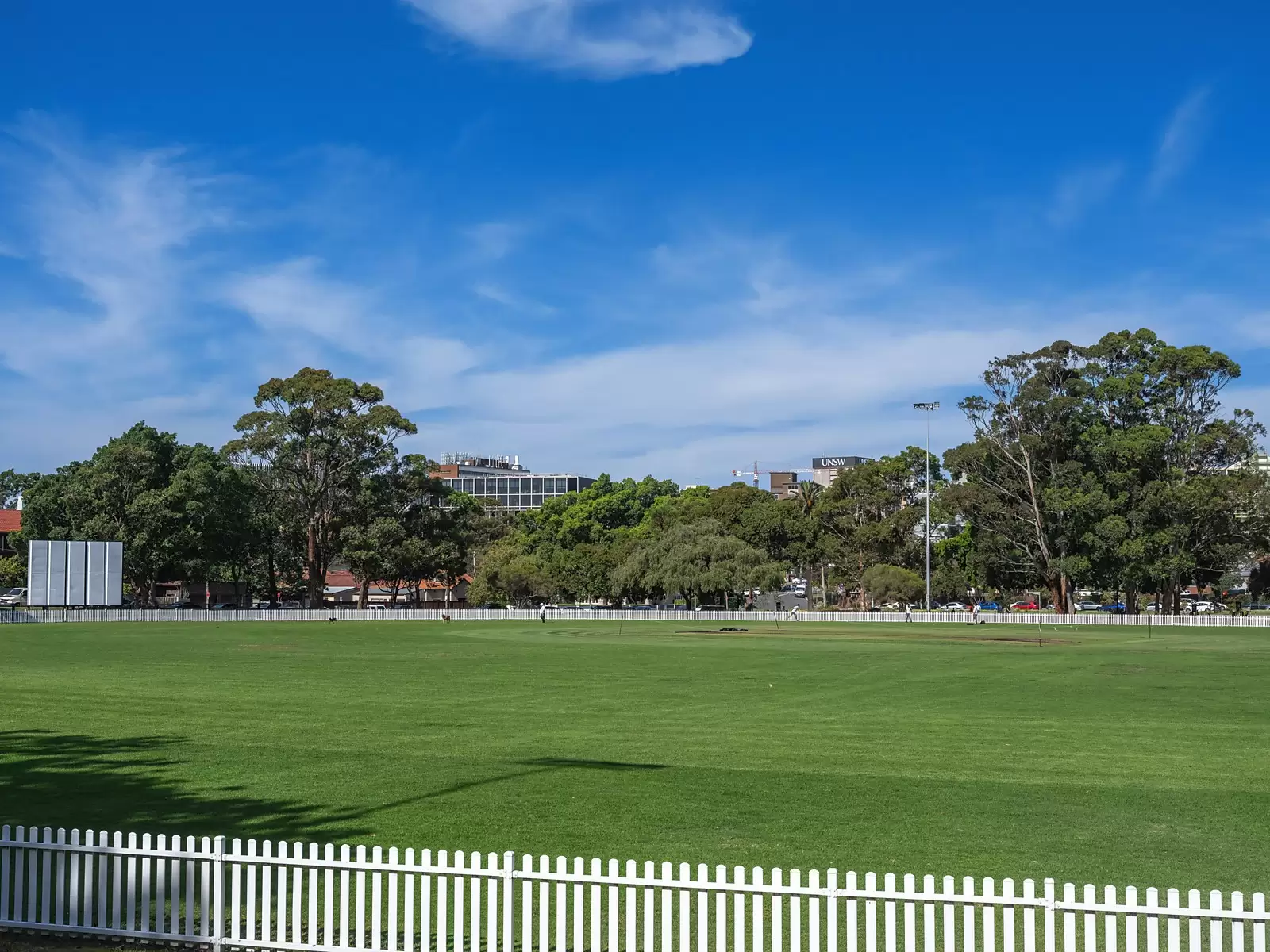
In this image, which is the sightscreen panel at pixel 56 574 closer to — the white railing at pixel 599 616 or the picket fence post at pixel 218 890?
the white railing at pixel 599 616

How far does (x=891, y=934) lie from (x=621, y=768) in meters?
9.96

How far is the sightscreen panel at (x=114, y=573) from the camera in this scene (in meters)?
85.9

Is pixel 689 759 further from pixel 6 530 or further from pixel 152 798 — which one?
pixel 6 530

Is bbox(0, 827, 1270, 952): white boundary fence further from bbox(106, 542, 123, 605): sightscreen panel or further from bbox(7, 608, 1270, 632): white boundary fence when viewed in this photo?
bbox(106, 542, 123, 605): sightscreen panel

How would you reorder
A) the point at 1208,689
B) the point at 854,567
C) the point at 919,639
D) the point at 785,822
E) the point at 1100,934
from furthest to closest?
the point at 854,567 < the point at 919,639 < the point at 1208,689 < the point at 785,822 < the point at 1100,934

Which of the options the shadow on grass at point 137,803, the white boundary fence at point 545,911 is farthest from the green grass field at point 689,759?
the white boundary fence at point 545,911

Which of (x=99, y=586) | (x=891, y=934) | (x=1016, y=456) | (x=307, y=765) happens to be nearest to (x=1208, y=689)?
(x=307, y=765)

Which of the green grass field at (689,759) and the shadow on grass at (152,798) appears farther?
the shadow on grass at (152,798)

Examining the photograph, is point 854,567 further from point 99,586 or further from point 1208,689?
point 1208,689

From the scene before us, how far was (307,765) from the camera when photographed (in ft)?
60.7

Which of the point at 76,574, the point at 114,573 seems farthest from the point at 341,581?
the point at 76,574

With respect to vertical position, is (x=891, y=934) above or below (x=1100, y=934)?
above

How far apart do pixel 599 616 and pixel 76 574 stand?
36.7 metres

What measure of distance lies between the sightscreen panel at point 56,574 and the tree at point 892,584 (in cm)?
6493
